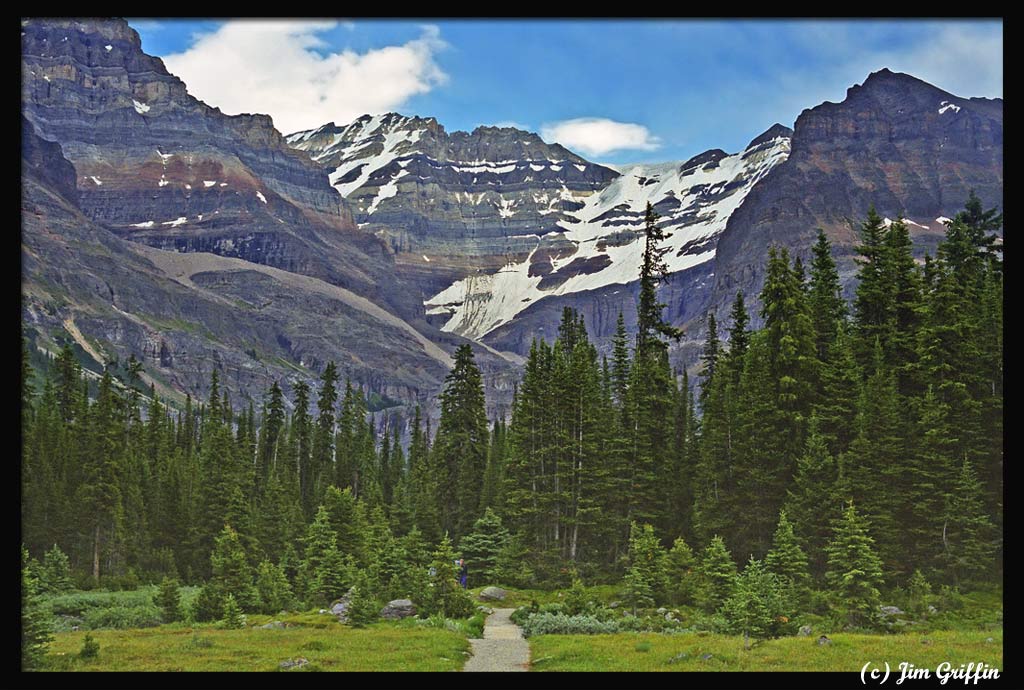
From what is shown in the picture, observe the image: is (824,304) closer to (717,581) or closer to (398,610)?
(717,581)

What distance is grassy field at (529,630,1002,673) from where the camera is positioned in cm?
2550

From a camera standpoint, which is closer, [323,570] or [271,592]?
[271,592]

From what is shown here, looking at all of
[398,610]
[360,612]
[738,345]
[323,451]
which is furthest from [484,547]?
[323,451]

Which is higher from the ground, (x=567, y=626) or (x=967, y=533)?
(x=967, y=533)

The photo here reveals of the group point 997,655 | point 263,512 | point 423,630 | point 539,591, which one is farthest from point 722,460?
point 263,512

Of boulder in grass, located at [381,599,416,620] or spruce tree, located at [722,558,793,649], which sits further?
boulder in grass, located at [381,599,416,620]

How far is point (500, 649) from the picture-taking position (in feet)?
105

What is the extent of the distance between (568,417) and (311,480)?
56.0 meters

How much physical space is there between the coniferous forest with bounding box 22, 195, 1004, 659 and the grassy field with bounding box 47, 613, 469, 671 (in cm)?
239

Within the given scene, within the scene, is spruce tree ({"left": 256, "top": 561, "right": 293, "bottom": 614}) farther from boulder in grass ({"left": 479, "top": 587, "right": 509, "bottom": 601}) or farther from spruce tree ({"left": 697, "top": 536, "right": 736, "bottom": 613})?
spruce tree ({"left": 697, "top": 536, "right": 736, "bottom": 613})

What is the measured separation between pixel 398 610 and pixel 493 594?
11414mm

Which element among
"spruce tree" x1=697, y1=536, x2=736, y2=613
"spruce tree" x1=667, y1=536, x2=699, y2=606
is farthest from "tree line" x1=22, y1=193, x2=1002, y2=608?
"spruce tree" x1=667, y1=536, x2=699, y2=606

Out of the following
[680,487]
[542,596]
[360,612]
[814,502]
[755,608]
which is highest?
[680,487]

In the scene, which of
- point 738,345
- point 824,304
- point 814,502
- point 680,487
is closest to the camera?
point 814,502
